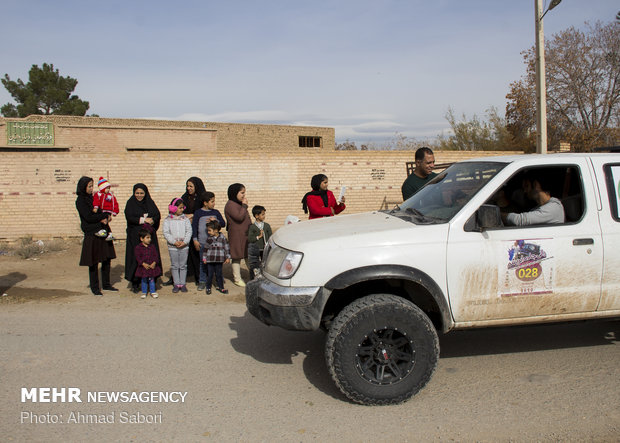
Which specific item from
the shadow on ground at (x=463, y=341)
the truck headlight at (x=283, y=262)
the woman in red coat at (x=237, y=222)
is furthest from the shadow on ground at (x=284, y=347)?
the woman in red coat at (x=237, y=222)

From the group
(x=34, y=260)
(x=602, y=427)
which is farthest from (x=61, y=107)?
(x=602, y=427)

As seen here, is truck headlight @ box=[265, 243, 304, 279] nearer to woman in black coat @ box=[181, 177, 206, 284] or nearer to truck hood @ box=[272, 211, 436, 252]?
truck hood @ box=[272, 211, 436, 252]

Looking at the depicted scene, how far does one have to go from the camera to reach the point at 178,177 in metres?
13.2

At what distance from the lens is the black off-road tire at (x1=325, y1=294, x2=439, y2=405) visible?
3551 millimetres

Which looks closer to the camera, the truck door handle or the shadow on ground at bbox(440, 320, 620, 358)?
the truck door handle

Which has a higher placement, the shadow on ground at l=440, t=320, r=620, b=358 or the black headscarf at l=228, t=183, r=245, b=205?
the black headscarf at l=228, t=183, r=245, b=205

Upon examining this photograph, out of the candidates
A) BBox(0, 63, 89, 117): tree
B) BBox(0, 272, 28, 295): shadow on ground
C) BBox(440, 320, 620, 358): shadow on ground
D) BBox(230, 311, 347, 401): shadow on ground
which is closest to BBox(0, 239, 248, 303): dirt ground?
BBox(0, 272, 28, 295): shadow on ground

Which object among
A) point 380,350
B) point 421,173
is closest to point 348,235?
point 380,350

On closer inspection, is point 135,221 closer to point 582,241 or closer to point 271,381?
point 271,381

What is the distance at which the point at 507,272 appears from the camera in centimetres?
378

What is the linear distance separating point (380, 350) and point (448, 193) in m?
1.63

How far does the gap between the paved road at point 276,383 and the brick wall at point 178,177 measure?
297 inches

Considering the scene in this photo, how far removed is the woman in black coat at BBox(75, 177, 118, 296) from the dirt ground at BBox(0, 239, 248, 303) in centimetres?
50

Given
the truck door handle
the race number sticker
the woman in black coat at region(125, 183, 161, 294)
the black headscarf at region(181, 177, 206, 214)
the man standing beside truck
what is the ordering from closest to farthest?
the race number sticker → the truck door handle → the man standing beside truck → the woman in black coat at region(125, 183, 161, 294) → the black headscarf at region(181, 177, 206, 214)
